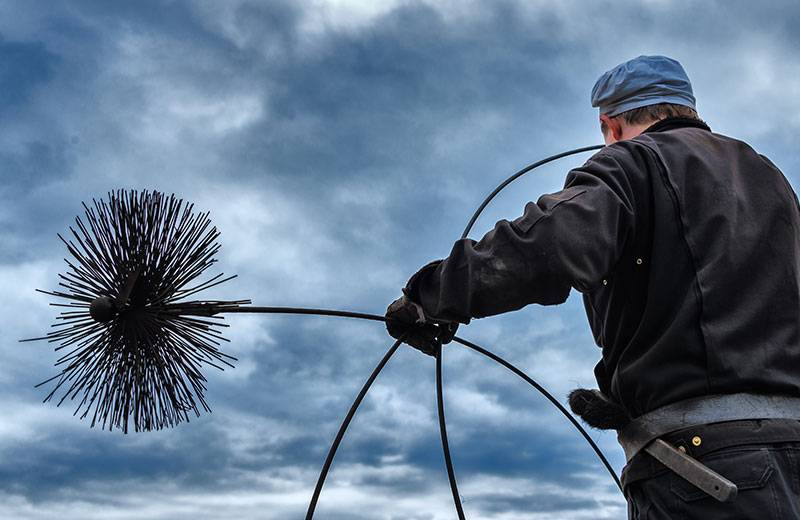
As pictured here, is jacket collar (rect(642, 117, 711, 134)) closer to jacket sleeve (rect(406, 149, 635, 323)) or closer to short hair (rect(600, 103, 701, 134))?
short hair (rect(600, 103, 701, 134))

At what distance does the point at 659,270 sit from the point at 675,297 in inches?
3.5

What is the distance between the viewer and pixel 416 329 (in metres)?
2.66

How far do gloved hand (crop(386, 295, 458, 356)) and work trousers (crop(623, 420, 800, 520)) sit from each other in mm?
790

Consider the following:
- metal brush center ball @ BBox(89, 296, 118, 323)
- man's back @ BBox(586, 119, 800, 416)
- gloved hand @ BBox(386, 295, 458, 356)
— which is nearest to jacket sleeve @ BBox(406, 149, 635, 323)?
man's back @ BBox(586, 119, 800, 416)

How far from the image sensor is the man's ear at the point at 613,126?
9.57 feet

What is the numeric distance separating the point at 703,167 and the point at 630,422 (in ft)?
2.60

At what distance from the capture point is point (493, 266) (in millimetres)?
2160

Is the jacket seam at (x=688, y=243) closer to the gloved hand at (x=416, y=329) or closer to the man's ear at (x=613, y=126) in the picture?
the man's ear at (x=613, y=126)

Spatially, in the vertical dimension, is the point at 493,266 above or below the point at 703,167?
below

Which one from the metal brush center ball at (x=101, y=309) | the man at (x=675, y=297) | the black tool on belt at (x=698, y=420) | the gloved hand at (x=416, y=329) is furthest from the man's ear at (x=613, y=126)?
the metal brush center ball at (x=101, y=309)

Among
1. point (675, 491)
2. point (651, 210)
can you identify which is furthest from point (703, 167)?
point (675, 491)

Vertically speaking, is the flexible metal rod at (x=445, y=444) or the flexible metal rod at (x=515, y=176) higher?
the flexible metal rod at (x=515, y=176)

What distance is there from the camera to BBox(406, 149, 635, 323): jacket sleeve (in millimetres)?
2145

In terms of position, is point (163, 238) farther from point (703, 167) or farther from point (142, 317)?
point (703, 167)
